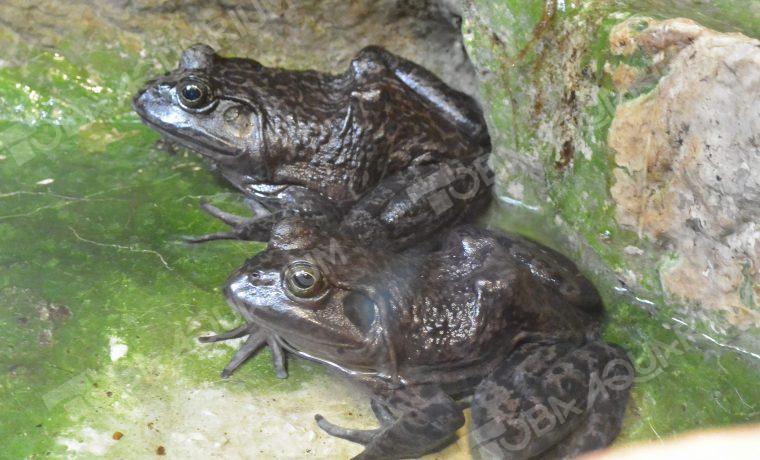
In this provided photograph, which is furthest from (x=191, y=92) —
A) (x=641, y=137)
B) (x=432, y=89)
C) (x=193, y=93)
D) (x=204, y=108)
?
(x=641, y=137)

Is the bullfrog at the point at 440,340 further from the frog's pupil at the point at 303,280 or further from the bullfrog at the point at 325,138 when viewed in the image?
the bullfrog at the point at 325,138

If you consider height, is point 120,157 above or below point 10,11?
below

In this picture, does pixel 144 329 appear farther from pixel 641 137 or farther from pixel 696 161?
pixel 696 161

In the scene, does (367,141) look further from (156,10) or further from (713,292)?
(713,292)

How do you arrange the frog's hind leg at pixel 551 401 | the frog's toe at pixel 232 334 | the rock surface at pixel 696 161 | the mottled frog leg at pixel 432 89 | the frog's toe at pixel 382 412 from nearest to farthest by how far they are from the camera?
1. the rock surface at pixel 696 161
2. the frog's hind leg at pixel 551 401
3. the frog's toe at pixel 382 412
4. the frog's toe at pixel 232 334
5. the mottled frog leg at pixel 432 89

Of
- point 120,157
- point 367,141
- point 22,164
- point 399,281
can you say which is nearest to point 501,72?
point 367,141

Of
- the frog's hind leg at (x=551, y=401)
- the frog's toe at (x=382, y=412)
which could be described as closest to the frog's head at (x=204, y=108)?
the frog's toe at (x=382, y=412)

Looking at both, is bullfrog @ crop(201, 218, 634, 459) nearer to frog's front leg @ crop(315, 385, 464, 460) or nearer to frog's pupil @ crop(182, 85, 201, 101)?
frog's front leg @ crop(315, 385, 464, 460)
